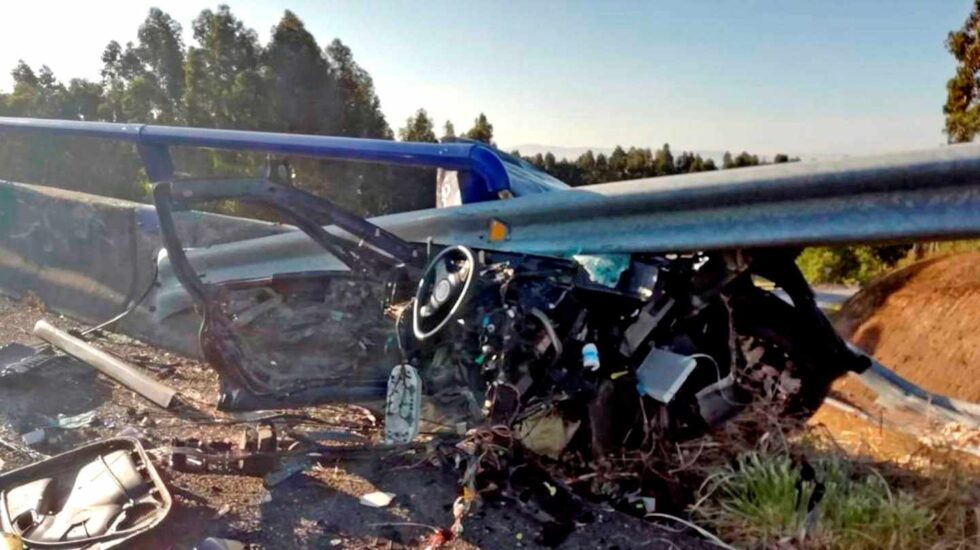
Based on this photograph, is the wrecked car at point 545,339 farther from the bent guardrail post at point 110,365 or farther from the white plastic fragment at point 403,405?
the bent guardrail post at point 110,365

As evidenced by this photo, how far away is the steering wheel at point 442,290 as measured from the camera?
2.85 meters

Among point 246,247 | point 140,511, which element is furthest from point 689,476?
point 246,247

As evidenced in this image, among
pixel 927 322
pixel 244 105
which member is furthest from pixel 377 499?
pixel 244 105

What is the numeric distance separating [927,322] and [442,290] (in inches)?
325

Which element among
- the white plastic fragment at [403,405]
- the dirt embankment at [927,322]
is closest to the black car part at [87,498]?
the white plastic fragment at [403,405]

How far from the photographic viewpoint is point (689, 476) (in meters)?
2.85

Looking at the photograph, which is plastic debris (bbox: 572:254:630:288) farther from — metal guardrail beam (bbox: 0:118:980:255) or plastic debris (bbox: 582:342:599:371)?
plastic debris (bbox: 582:342:599:371)

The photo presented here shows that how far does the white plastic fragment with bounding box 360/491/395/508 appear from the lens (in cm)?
275

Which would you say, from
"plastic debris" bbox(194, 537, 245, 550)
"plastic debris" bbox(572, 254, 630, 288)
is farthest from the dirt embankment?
"plastic debris" bbox(194, 537, 245, 550)

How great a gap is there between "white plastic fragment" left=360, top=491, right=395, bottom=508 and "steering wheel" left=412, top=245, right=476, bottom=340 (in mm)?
659

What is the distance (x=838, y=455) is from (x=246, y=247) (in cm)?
346

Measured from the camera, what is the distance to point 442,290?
2939 millimetres

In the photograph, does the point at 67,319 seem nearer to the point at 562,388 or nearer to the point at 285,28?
the point at 562,388

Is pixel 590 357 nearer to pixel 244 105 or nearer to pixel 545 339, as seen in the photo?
pixel 545 339
